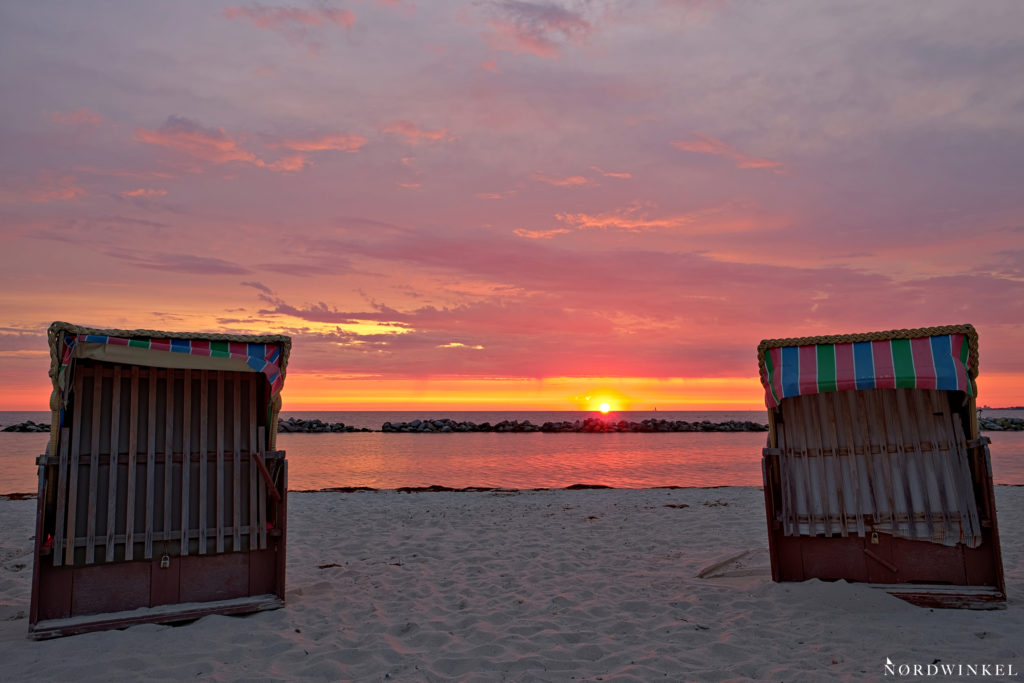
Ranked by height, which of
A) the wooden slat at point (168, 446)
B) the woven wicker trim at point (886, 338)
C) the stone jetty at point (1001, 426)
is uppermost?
the woven wicker trim at point (886, 338)

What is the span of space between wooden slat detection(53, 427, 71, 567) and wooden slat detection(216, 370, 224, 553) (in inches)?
53.2

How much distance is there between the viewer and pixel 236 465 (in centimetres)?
701

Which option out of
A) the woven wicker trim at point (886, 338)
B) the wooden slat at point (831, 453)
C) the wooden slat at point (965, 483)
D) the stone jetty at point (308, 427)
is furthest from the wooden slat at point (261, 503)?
the stone jetty at point (308, 427)

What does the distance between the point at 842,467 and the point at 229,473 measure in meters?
6.87

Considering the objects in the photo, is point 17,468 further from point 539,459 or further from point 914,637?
point 914,637

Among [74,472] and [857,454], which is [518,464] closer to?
[857,454]

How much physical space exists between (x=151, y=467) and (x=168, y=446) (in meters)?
0.25

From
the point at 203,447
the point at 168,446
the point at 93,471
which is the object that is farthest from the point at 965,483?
the point at 93,471

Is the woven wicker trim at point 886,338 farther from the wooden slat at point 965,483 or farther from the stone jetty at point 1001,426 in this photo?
the stone jetty at point 1001,426

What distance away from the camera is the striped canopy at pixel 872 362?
6.93m

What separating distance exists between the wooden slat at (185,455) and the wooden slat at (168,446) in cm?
10

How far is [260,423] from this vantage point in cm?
722

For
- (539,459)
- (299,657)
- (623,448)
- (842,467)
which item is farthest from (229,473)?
(623,448)

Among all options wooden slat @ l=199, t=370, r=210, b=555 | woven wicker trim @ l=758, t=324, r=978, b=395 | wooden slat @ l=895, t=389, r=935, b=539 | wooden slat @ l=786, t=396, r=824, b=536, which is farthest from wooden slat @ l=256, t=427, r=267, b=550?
wooden slat @ l=895, t=389, r=935, b=539
